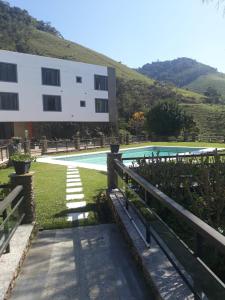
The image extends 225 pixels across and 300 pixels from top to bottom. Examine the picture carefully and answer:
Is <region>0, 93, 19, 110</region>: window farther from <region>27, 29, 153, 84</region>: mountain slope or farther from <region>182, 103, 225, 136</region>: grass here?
<region>27, 29, 153, 84</region>: mountain slope

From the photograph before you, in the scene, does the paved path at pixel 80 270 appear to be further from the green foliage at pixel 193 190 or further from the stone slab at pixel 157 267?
the green foliage at pixel 193 190

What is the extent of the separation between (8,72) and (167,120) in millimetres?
15304

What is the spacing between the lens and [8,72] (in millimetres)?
32219

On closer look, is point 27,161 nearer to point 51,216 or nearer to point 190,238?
point 51,216

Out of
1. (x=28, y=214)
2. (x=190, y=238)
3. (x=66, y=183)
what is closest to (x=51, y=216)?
(x=28, y=214)

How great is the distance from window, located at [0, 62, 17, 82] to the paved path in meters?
28.0

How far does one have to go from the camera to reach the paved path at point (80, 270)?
400cm

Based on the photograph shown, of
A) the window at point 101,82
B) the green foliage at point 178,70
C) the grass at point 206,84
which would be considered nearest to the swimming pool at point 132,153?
the window at point 101,82

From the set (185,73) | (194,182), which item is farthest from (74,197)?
(185,73)

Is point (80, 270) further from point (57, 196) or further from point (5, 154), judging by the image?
point (5, 154)

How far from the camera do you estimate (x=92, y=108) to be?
130 feet

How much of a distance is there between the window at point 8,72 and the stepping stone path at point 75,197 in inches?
850

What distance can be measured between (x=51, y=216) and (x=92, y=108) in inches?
1286

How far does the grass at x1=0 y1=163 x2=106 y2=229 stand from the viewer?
7112 millimetres
